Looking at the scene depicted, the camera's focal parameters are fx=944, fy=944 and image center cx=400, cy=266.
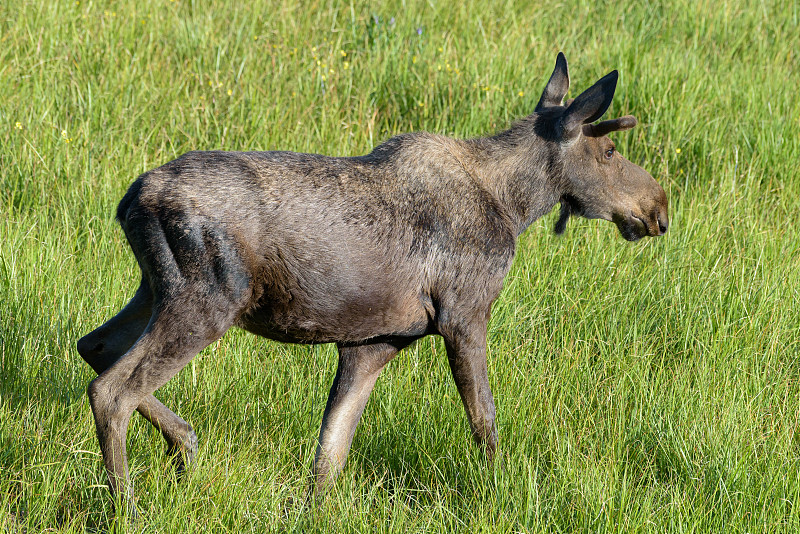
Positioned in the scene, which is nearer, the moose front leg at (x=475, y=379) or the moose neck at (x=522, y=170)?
the moose front leg at (x=475, y=379)

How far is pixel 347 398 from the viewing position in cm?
453

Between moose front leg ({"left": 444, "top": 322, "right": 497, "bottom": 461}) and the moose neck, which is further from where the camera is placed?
the moose neck

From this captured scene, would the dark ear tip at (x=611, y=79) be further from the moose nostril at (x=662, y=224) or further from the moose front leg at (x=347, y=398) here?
the moose front leg at (x=347, y=398)

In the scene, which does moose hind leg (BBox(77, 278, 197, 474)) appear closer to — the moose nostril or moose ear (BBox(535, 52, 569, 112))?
moose ear (BBox(535, 52, 569, 112))

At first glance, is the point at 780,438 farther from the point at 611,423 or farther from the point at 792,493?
the point at 611,423

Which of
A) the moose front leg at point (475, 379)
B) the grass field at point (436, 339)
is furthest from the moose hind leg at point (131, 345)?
the moose front leg at point (475, 379)

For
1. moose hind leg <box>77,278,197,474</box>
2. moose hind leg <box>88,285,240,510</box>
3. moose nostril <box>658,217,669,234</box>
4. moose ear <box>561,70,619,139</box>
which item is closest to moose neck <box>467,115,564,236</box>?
moose ear <box>561,70,619,139</box>

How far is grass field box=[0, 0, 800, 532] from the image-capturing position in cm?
407

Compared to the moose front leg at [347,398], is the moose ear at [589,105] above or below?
above

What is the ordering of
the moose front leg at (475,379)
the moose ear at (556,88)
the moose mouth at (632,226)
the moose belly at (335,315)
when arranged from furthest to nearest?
the moose ear at (556,88) → the moose mouth at (632,226) → the moose front leg at (475,379) → the moose belly at (335,315)

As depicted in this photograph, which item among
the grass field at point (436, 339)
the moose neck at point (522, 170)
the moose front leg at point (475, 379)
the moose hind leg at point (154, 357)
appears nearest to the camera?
the moose hind leg at point (154, 357)

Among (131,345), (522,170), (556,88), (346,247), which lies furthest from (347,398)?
(556,88)

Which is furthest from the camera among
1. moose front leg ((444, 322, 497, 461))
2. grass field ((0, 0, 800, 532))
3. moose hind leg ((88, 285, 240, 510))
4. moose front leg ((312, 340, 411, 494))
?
moose front leg ((312, 340, 411, 494))

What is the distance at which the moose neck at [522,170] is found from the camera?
461 cm
